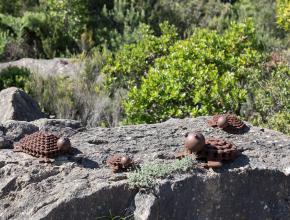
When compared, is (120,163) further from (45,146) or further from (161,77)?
(161,77)

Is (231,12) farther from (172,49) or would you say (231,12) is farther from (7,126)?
(7,126)

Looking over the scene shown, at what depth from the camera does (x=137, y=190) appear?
4.20 m

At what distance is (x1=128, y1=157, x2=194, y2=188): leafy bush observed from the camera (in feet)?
13.7

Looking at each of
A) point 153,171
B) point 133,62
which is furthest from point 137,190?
point 133,62

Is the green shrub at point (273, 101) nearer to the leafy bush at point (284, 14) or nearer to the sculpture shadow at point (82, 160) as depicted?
the leafy bush at point (284, 14)

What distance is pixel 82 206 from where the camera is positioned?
13.4 feet

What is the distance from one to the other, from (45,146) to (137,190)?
2.58 ft

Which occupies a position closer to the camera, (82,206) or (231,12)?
(82,206)

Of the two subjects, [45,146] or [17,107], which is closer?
[45,146]

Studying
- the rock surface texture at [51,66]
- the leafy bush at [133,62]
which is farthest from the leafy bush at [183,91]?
the rock surface texture at [51,66]

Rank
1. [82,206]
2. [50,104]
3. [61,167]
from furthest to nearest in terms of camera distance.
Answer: [50,104] → [61,167] → [82,206]

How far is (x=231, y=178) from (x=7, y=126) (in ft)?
6.14

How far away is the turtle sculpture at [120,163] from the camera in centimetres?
435

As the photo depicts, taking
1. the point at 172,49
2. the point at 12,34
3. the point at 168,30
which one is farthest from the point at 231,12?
the point at 172,49
